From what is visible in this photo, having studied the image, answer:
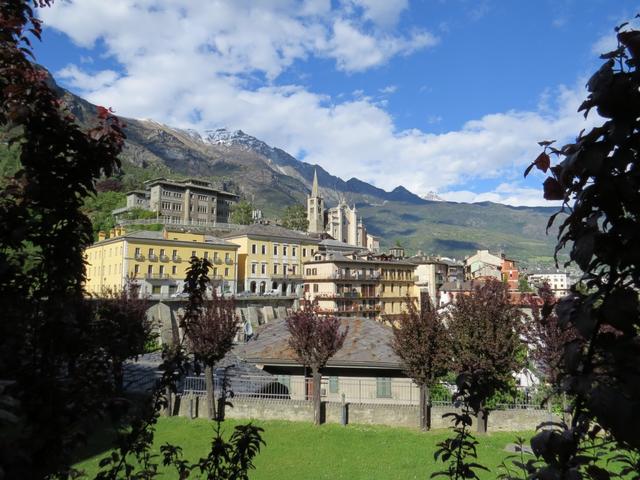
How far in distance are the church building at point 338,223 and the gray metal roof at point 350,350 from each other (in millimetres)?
123400

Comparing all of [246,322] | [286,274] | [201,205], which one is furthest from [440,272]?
[201,205]

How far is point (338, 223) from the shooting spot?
15112 centimetres

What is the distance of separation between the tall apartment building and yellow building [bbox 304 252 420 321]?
34639 mm

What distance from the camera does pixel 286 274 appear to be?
6338cm

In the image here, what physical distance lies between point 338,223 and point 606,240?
149828mm

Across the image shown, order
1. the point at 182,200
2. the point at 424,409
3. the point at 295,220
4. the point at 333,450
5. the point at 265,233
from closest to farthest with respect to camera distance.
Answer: the point at 333,450 → the point at 424,409 → the point at 265,233 → the point at 182,200 → the point at 295,220

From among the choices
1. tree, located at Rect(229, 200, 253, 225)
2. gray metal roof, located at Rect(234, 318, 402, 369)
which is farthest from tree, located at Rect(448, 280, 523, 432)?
tree, located at Rect(229, 200, 253, 225)

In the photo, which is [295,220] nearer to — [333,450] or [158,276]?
[158,276]

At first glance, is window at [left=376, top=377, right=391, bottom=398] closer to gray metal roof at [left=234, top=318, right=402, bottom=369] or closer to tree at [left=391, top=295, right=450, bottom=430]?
gray metal roof at [left=234, top=318, right=402, bottom=369]

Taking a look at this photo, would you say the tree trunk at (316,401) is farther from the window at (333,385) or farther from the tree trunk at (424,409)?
the tree trunk at (424,409)

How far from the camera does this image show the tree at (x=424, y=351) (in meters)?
17.7

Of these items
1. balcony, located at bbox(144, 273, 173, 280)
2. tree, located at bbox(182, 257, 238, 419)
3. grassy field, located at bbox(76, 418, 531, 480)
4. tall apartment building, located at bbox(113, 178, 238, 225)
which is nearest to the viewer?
grassy field, located at bbox(76, 418, 531, 480)

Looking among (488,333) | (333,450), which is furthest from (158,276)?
(488,333)

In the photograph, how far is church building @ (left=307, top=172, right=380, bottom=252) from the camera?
148 metres
